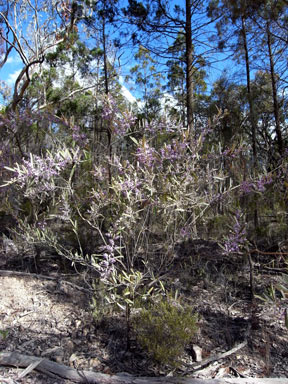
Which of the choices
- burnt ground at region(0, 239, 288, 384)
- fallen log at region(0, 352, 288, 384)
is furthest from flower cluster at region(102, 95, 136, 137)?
fallen log at region(0, 352, 288, 384)

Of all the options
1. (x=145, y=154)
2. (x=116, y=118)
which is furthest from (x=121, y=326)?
(x=116, y=118)

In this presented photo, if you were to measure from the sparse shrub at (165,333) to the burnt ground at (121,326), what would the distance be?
190mm

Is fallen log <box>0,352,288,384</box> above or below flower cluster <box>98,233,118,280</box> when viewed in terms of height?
below

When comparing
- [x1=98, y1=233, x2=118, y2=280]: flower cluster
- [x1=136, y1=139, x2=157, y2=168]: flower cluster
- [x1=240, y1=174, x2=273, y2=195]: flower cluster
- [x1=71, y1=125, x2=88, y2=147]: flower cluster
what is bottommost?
[x1=98, y1=233, x2=118, y2=280]: flower cluster

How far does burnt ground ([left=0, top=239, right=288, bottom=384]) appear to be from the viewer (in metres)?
2.48

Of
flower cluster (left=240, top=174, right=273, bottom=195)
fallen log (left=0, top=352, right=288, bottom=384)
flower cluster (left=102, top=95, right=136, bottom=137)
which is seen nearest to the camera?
fallen log (left=0, top=352, right=288, bottom=384)

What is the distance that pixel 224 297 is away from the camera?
144 inches

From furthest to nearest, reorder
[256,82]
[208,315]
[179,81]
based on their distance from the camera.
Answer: [179,81] < [256,82] < [208,315]

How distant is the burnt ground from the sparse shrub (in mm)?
190

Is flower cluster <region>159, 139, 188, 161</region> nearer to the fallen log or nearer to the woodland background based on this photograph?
the woodland background

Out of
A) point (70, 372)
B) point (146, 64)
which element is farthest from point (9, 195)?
point (146, 64)

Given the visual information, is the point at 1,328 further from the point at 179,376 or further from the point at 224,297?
the point at 224,297

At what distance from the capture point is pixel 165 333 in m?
2.39

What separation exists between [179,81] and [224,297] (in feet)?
36.6
